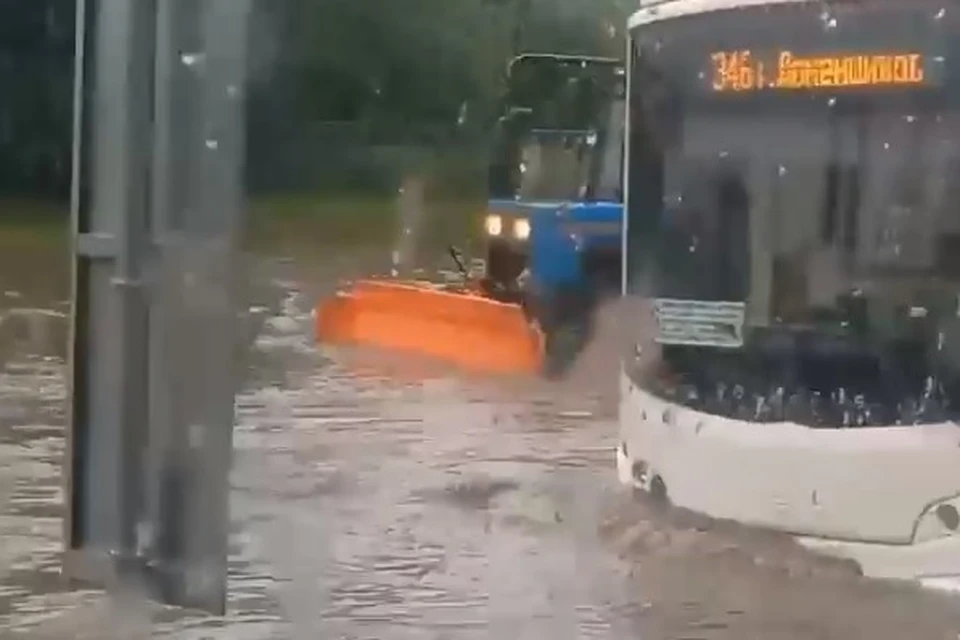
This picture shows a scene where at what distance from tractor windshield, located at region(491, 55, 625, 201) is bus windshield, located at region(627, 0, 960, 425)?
624cm

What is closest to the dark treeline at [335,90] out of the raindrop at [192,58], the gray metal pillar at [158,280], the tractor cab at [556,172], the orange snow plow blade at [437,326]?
the orange snow plow blade at [437,326]

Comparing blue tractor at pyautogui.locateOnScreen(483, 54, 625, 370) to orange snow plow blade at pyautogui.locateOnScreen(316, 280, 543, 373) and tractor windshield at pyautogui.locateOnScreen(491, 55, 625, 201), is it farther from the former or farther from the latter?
orange snow plow blade at pyautogui.locateOnScreen(316, 280, 543, 373)

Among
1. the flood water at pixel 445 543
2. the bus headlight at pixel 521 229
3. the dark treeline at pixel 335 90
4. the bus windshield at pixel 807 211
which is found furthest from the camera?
the dark treeline at pixel 335 90

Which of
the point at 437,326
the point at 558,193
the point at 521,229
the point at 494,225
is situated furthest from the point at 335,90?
the point at 437,326

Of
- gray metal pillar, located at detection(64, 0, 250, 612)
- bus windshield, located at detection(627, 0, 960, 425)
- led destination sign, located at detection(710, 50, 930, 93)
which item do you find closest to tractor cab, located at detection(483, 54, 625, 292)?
bus windshield, located at detection(627, 0, 960, 425)

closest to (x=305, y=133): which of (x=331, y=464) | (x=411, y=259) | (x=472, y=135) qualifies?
(x=472, y=135)

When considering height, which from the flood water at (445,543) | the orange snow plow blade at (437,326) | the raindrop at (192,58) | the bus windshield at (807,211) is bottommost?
the flood water at (445,543)

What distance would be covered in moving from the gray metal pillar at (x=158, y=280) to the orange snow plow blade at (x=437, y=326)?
950 cm

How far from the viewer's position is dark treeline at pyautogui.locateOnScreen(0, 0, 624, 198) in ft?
103

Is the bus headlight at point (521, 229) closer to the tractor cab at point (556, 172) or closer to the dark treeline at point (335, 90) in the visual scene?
the tractor cab at point (556, 172)

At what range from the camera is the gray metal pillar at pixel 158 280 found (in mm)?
5285

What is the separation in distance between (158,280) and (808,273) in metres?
3.23

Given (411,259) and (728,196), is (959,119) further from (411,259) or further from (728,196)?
(411,259)

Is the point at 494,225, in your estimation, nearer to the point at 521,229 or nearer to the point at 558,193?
the point at 521,229
